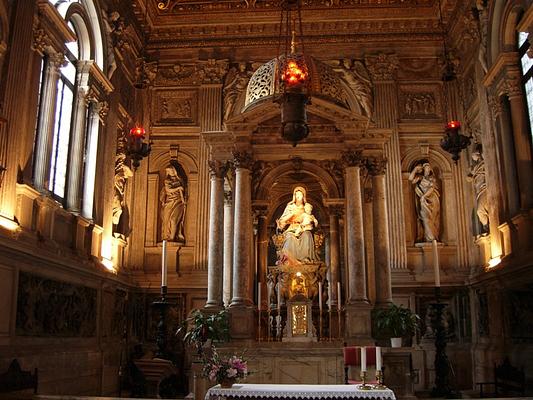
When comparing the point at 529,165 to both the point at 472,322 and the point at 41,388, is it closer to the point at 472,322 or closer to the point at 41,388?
the point at 472,322

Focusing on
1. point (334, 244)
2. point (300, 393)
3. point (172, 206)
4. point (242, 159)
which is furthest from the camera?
point (172, 206)

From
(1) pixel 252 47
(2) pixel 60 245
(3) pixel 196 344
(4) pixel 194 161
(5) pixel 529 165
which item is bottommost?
(3) pixel 196 344

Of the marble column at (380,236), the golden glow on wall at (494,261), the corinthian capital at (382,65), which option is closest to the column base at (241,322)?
the marble column at (380,236)

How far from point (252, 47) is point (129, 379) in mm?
9768

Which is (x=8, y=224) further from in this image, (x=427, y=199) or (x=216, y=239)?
(x=427, y=199)

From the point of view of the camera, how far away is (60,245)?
37.4 ft

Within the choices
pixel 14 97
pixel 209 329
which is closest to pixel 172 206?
pixel 209 329

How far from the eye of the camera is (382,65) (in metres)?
16.4

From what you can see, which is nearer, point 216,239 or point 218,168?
point 216,239

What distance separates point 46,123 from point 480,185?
1028cm

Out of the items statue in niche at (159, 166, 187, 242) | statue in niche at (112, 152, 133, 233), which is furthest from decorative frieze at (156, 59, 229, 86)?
statue in niche at (112, 152, 133, 233)

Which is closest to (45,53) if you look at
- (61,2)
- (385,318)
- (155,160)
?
(61,2)

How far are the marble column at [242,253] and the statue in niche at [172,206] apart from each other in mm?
4600

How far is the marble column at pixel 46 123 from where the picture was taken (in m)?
10.6
